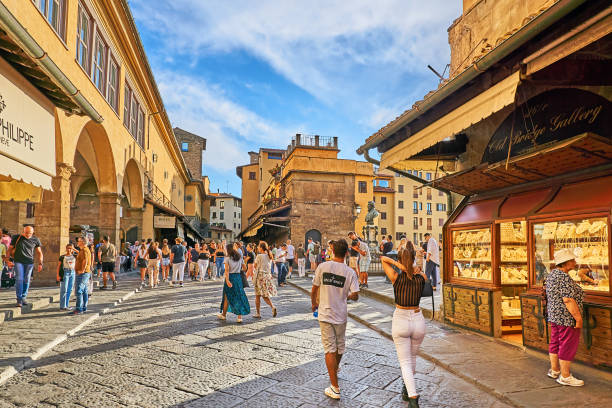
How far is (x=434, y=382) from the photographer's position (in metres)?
4.77

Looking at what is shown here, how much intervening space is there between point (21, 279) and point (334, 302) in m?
7.11

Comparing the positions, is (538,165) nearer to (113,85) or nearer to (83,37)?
(83,37)

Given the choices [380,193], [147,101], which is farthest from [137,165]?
[380,193]

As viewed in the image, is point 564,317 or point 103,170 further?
point 103,170

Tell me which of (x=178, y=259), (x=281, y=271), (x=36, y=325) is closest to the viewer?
(x=36, y=325)

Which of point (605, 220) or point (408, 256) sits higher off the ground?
point (605, 220)

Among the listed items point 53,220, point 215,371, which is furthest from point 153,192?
point 215,371

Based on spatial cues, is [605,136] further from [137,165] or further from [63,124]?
[137,165]

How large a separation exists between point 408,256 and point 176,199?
118 feet

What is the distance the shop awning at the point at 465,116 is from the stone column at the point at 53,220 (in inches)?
343

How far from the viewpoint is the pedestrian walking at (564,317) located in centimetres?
452

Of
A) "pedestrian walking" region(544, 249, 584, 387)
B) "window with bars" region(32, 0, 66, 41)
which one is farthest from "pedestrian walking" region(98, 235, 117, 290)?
"pedestrian walking" region(544, 249, 584, 387)

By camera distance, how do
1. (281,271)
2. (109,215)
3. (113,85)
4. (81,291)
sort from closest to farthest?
(81,291) → (109,215) → (281,271) → (113,85)

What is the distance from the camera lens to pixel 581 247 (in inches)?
215
